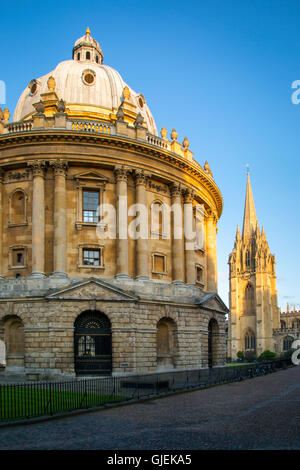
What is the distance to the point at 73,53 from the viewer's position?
195 feet

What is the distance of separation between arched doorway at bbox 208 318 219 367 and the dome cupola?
1294 inches

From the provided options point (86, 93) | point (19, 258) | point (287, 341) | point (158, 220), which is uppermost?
point (86, 93)

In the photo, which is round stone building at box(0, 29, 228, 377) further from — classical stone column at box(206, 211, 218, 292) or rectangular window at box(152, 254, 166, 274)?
classical stone column at box(206, 211, 218, 292)

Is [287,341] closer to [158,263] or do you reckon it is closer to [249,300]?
[249,300]

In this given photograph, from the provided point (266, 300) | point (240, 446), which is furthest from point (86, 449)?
point (266, 300)

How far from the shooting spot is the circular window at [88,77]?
5094 cm

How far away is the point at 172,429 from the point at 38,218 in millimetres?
24093

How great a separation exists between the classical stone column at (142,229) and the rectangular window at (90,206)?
3.29 m

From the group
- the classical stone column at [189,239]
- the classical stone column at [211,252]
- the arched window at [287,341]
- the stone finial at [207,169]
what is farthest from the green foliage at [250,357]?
the classical stone column at [189,239]

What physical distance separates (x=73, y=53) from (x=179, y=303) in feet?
116

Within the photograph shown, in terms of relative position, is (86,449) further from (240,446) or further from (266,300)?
(266,300)

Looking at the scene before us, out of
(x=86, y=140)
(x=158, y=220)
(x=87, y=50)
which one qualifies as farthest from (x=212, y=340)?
(x=87, y=50)

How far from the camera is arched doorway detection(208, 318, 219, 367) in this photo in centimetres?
4596

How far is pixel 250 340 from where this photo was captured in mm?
152125
